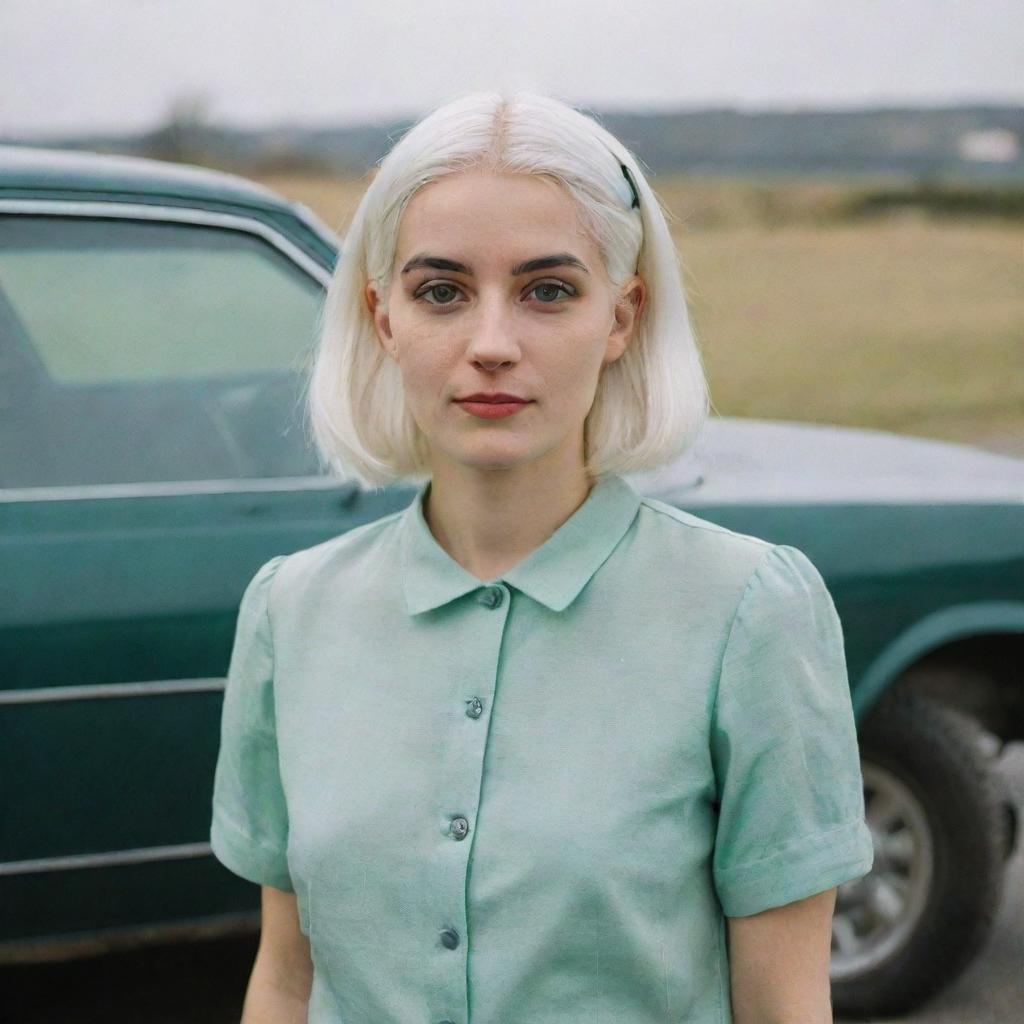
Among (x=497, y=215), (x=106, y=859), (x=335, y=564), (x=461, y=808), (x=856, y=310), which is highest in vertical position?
(x=856, y=310)

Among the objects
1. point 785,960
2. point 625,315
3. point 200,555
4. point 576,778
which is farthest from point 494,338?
point 200,555

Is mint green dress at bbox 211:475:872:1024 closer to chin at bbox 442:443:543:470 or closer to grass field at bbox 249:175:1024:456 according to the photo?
chin at bbox 442:443:543:470

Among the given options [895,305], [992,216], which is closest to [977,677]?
[895,305]

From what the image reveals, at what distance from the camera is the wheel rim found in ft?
10.2

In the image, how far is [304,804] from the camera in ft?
4.71

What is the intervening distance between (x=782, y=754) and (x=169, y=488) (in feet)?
5.58

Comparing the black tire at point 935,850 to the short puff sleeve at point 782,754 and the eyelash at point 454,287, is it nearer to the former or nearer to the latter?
the short puff sleeve at point 782,754

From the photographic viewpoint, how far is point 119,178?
2.85m

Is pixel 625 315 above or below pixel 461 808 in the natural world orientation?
above

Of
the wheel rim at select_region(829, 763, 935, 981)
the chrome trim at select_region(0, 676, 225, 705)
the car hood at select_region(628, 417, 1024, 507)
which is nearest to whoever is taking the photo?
the chrome trim at select_region(0, 676, 225, 705)

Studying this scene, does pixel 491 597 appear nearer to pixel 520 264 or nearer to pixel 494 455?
pixel 494 455

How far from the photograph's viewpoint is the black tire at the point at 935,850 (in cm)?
307

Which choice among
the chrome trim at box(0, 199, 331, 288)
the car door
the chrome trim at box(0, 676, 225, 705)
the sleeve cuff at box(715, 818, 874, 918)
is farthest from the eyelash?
the chrome trim at box(0, 199, 331, 288)

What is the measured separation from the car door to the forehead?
3.98 ft
